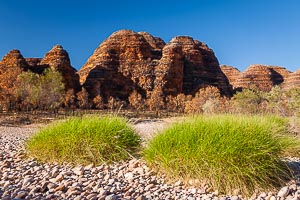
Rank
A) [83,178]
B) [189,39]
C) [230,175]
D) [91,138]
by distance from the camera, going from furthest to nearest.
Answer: [189,39]
[91,138]
[83,178]
[230,175]

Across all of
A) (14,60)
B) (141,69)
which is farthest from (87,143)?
(141,69)

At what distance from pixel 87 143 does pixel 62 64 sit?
53061 millimetres

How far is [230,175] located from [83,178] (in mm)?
2163

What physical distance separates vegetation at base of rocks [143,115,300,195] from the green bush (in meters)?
0.88

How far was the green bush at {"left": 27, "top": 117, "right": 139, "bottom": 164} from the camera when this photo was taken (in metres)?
5.36

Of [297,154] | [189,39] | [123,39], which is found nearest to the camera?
[297,154]

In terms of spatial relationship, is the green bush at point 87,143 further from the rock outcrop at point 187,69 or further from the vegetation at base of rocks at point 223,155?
the rock outcrop at point 187,69

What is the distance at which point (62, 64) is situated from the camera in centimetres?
5547

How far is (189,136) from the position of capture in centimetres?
458

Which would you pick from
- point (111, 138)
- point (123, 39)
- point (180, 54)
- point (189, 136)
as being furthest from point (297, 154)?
point (123, 39)

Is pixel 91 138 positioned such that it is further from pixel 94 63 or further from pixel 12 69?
pixel 94 63

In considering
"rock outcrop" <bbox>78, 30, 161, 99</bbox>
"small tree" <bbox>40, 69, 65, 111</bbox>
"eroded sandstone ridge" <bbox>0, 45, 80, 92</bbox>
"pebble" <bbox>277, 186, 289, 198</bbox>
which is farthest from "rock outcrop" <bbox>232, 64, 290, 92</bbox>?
"pebble" <bbox>277, 186, 289, 198</bbox>

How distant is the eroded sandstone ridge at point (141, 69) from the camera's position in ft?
211

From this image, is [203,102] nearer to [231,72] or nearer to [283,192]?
[283,192]
